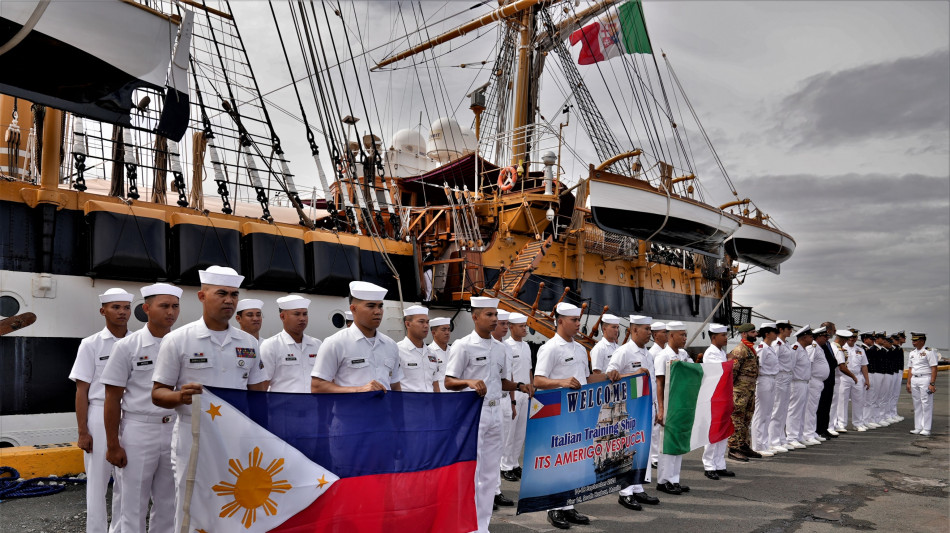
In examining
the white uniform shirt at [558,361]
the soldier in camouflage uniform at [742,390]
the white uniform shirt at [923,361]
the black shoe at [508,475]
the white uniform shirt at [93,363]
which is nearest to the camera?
the white uniform shirt at [93,363]

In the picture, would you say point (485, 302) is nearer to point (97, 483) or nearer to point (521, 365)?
point (521, 365)

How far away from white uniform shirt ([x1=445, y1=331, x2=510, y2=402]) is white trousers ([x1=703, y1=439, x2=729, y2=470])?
3.80 meters

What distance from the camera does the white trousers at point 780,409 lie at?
1013 centimetres

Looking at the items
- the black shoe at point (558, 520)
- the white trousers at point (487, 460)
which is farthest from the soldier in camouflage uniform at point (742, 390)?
the white trousers at point (487, 460)

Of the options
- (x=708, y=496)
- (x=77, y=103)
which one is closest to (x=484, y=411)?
(x=708, y=496)

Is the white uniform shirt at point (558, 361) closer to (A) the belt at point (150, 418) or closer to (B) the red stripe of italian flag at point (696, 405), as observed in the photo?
(B) the red stripe of italian flag at point (696, 405)

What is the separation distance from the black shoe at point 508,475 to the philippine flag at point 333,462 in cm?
326

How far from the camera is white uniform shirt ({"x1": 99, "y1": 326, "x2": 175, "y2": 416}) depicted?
3.97 m

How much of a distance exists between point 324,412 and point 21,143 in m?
9.82

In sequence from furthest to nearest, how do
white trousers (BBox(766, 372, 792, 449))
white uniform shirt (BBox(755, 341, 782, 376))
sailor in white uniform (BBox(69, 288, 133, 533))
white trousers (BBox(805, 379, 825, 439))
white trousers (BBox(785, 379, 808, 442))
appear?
white trousers (BBox(805, 379, 825, 439))
white trousers (BBox(785, 379, 808, 442))
white trousers (BBox(766, 372, 792, 449))
white uniform shirt (BBox(755, 341, 782, 376))
sailor in white uniform (BBox(69, 288, 133, 533))

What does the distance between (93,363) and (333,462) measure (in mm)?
2169

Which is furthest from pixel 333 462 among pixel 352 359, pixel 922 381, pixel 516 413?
pixel 922 381

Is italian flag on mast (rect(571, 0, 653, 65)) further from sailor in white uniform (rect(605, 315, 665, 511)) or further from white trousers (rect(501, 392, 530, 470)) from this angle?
sailor in white uniform (rect(605, 315, 665, 511))

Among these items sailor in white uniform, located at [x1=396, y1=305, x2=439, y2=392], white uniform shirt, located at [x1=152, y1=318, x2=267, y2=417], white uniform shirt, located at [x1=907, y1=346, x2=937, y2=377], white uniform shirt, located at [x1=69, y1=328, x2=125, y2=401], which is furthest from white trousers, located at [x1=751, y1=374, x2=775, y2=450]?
white uniform shirt, located at [x1=69, y1=328, x2=125, y2=401]
